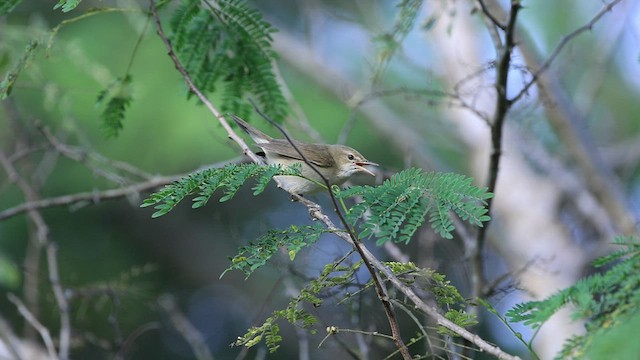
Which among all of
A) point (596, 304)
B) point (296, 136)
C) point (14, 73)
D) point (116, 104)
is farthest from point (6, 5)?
point (296, 136)

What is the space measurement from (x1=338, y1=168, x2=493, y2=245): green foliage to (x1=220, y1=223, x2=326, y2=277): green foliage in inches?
6.3

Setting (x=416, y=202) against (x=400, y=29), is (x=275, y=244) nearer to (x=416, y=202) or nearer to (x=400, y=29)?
(x=416, y=202)

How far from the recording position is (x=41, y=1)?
9500mm

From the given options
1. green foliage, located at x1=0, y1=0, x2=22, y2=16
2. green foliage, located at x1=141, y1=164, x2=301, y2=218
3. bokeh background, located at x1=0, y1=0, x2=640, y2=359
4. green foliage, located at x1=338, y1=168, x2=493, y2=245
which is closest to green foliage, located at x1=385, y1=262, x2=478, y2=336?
green foliage, located at x1=338, y1=168, x2=493, y2=245

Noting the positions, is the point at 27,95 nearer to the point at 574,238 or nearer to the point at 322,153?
the point at 322,153

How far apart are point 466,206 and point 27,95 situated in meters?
7.92

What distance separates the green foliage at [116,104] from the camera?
3.87m

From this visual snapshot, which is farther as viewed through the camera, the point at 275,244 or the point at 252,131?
the point at 252,131

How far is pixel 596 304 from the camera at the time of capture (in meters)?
1.76

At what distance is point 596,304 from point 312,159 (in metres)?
3.17

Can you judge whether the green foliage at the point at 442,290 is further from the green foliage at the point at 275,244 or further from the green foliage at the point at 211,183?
the green foliage at the point at 211,183

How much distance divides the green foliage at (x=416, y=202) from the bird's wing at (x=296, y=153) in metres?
2.29

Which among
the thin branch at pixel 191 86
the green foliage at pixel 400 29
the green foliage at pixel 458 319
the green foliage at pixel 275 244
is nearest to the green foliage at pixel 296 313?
the green foliage at pixel 275 244

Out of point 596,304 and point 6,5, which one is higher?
point 6,5
